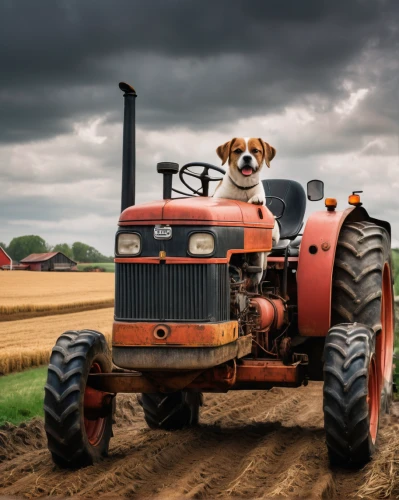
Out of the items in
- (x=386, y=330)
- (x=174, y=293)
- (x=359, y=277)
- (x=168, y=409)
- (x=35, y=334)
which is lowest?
(x=35, y=334)

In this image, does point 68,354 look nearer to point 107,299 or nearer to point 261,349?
point 261,349

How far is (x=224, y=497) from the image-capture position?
4.80 metres

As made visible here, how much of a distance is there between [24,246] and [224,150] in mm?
93628

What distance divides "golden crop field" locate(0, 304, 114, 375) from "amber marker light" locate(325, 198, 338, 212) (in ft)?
24.5

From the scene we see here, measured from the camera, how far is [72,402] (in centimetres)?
545

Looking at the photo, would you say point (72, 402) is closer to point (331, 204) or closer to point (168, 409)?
point (168, 409)

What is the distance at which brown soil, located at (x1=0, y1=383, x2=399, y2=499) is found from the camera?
4961 millimetres

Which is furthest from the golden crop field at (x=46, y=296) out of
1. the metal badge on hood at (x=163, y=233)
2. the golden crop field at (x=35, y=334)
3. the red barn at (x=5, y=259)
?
the red barn at (x=5, y=259)

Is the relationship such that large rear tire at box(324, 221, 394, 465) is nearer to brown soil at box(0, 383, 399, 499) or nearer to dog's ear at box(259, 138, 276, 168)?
brown soil at box(0, 383, 399, 499)

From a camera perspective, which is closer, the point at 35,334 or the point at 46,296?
the point at 35,334

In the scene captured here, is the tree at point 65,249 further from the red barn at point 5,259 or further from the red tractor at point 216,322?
the red tractor at point 216,322

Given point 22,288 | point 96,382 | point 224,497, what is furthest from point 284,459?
point 22,288

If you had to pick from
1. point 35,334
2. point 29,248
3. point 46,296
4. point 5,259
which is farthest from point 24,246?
point 35,334

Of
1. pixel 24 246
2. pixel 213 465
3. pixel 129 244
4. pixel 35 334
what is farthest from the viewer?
pixel 24 246
